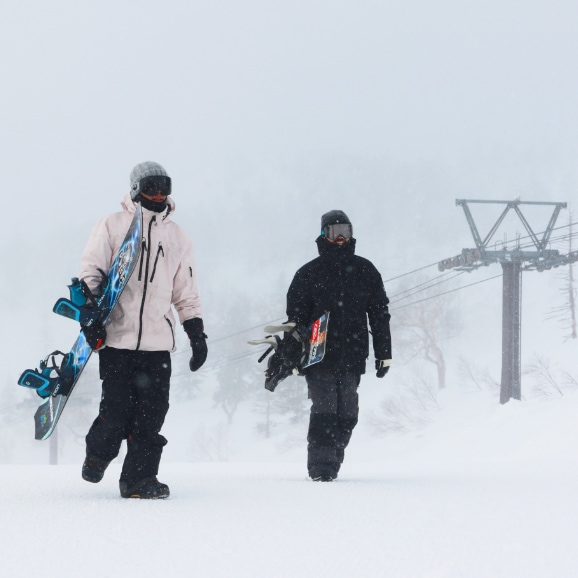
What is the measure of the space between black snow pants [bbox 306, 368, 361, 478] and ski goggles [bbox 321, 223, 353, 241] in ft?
3.11

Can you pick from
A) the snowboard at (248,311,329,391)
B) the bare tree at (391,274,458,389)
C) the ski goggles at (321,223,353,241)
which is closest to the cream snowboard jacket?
the snowboard at (248,311,329,391)

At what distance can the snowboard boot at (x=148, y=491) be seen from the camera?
4.08 metres

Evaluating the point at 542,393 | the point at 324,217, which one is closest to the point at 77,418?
the point at 542,393

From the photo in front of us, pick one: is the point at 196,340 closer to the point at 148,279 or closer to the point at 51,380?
the point at 148,279

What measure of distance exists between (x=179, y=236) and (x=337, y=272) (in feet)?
5.00

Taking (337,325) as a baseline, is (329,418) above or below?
below

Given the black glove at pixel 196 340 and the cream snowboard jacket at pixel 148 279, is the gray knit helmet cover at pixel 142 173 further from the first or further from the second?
the black glove at pixel 196 340

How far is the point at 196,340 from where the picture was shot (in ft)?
14.6

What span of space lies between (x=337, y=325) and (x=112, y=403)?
191 cm

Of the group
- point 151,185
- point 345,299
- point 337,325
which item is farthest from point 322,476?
point 151,185

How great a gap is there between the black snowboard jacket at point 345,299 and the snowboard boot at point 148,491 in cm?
183

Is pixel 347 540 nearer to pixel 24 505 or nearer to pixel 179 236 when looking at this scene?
pixel 24 505

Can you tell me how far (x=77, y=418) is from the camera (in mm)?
60750

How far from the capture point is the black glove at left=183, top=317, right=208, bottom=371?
4.41m
